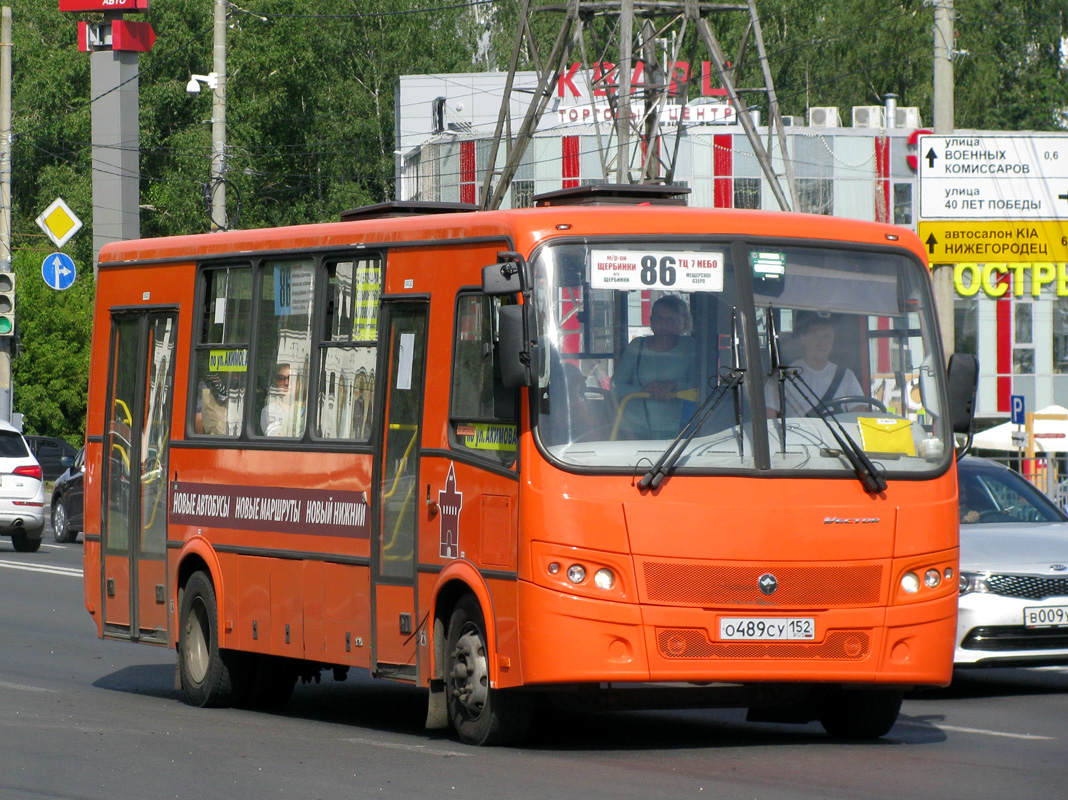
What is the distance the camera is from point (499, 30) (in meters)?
78.3

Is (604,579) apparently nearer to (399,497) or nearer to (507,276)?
(507,276)

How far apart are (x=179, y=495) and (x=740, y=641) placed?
453 centimetres

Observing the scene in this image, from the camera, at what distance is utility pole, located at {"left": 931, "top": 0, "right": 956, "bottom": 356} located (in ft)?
71.3

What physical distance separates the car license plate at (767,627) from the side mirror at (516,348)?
1.38 meters

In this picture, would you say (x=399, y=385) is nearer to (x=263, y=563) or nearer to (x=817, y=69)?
(x=263, y=563)

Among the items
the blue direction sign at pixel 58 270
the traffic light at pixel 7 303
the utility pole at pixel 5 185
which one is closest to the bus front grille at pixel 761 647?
the traffic light at pixel 7 303

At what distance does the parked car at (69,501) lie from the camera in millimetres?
30016

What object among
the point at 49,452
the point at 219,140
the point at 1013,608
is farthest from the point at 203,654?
the point at 49,452

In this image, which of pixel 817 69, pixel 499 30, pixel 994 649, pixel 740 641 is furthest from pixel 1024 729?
pixel 499 30

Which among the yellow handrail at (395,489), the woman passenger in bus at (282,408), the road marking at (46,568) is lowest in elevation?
→ the road marking at (46,568)

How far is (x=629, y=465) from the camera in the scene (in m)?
9.02

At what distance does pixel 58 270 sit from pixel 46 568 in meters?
13.6

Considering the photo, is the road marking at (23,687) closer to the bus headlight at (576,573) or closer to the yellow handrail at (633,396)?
the bus headlight at (576,573)

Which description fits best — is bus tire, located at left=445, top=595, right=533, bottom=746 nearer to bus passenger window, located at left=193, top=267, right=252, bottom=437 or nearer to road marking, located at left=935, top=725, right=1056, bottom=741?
road marking, located at left=935, top=725, right=1056, bottom=741
